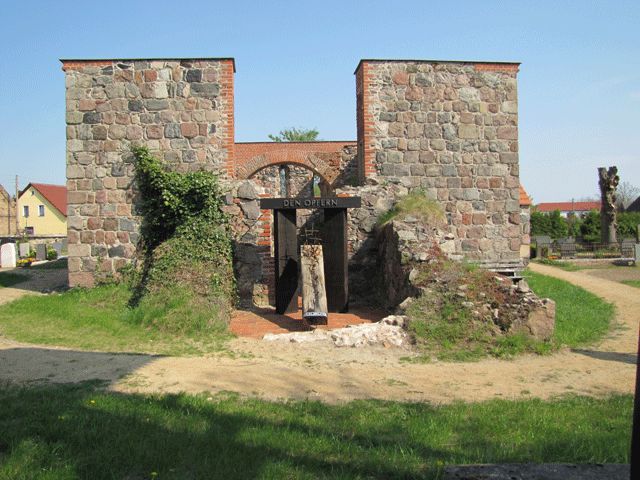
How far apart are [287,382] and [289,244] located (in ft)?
15.5

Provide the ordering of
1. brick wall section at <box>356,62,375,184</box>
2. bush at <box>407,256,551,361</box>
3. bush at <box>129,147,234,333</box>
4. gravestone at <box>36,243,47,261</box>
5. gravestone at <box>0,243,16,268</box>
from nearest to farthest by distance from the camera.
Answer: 1. bush at <box>407,256,551,361</box>
2. bush at <box>129,147,234,333</box>
3. brick wall section at <box>356,62,375,184</box>
4. gravestone at <box>0,243,16,268</box>
5. gravestone at <box>36,243,47,261</box>

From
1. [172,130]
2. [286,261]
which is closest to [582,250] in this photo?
[286,261]

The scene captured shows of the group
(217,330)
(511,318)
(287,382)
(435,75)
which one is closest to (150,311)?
(217,330)

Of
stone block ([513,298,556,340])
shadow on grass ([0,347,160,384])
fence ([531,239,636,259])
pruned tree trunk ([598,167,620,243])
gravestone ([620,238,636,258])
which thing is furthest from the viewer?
pruned tree trunk ([598,167,620,243])

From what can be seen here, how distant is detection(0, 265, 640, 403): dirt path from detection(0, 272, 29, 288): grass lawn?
6796 millimetres

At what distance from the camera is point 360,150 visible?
12.1 meters

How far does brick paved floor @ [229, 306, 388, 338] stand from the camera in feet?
28.3

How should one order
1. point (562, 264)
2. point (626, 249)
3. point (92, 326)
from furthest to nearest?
point (626, 249) < point (562, 264) < point (92, 326)

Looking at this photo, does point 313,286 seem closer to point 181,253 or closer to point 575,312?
point 181,253

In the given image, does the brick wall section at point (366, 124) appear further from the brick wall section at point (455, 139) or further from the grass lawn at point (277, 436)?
the grass lawn at point (277, 436)

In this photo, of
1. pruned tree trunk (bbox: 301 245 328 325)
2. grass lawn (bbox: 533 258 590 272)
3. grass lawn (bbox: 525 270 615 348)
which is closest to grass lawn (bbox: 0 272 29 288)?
pruned tree trunk (bbox: 301 245 328 325)

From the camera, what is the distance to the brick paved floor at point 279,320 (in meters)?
8.62

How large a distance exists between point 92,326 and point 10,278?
23.5 ft

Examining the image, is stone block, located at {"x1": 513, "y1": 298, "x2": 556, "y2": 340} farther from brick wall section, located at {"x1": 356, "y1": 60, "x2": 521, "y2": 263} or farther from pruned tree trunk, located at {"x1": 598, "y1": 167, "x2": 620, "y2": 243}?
pruned tree trunk, located at {"x1": 598, "y1": 167, "x2": 620, "y2": 243}
